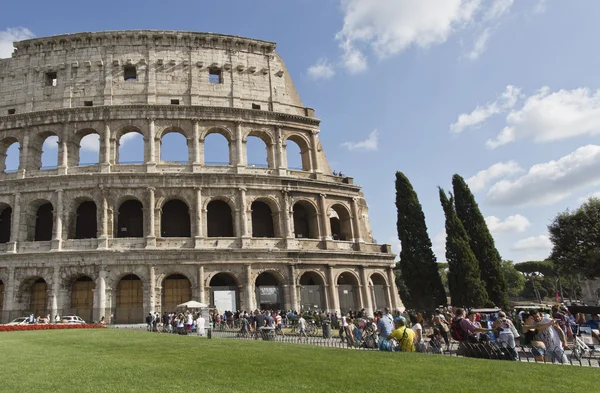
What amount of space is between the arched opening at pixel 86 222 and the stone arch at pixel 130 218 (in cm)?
183

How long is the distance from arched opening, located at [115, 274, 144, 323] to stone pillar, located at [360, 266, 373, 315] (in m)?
15.8

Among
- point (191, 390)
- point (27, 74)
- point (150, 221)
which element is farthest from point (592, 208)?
point (27, 74)

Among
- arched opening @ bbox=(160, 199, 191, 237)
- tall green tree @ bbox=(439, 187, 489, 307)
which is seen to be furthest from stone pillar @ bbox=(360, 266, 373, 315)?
arched opening @ bbox=(160, 199, 191, 237)

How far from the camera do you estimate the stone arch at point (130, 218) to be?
3023 centimetres

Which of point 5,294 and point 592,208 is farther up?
point 592,208

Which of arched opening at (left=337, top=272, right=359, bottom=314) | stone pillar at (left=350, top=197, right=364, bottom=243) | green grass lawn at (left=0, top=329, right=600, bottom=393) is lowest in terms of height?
green grass lawn at (left=0, top=329, right=600, bottom=393)

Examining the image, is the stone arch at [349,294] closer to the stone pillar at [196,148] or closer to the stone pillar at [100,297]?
the stone pillar at [196,148]

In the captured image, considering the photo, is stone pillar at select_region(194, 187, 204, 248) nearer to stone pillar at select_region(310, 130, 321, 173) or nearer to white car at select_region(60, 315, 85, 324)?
white car at select_region(60, 315, 85, 324)

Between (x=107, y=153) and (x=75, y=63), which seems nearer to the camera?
(x=107, y=153)

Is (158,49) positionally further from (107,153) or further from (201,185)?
(201,185)

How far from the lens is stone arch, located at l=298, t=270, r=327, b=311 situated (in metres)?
29.9

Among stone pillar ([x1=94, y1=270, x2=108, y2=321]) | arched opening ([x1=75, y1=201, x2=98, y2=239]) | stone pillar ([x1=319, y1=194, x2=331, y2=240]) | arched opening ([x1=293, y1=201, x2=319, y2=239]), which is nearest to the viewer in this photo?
stone pillar ([x1=94, y1=270, x2=108, y2=321])

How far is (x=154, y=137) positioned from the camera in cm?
3083

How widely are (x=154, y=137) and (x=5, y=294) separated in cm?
1420
